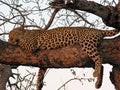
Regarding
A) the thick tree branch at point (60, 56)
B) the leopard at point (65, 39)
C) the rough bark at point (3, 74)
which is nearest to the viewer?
the thick tree branch at point (60, 56)

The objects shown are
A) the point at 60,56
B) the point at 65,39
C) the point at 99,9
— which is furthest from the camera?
the point at 65,39

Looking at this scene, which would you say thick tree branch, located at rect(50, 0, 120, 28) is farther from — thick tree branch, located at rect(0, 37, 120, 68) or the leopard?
the leopard

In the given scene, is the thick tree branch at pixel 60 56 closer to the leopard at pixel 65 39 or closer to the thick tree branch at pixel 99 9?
the leopard at pixel 65 39

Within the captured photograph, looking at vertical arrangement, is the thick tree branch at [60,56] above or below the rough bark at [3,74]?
above

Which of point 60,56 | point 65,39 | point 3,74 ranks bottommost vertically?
point 3,74

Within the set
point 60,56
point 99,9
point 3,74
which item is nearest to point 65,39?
point 60,56

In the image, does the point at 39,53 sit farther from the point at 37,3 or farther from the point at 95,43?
the point at 37,3

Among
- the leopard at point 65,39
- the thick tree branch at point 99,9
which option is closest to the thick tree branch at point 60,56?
the leopard at point 65,39

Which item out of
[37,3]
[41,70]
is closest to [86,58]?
[41,70]

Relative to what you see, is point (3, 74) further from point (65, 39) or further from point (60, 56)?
point (60, 56)

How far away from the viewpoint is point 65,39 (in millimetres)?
6133

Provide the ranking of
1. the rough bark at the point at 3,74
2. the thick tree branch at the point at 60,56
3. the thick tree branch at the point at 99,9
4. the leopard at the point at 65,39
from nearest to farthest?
the thick tree branch at the point at 99,9 < the thick tree branch at the point at 60,56 < the leopard at the point at 65,39 < the rough bark at the point at 3,74

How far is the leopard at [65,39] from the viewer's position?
18.9 feet

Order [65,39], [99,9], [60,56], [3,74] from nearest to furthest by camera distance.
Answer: [99,9]
[60,56]
[65,39]
[3,74]
